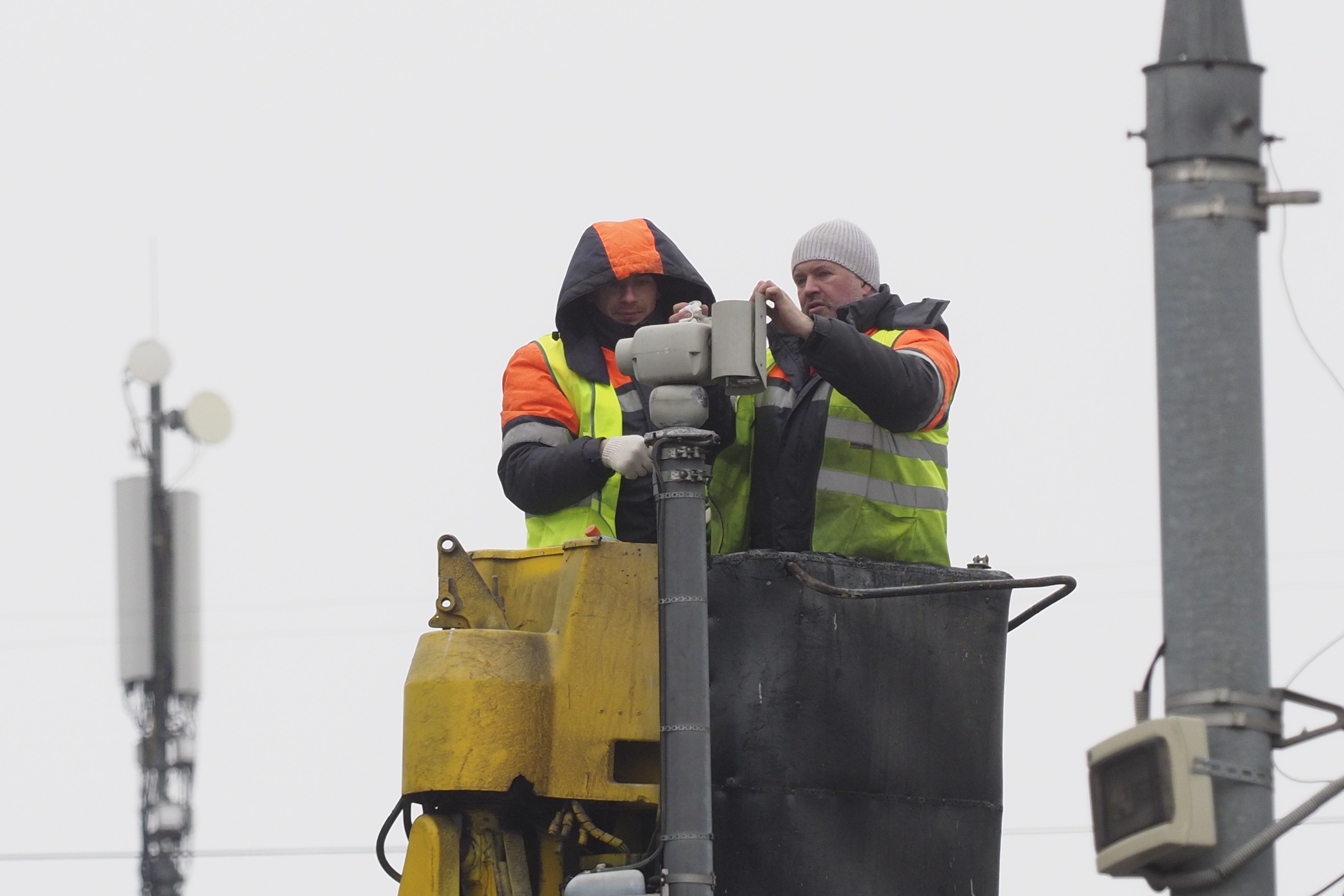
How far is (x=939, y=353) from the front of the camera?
8.11 m

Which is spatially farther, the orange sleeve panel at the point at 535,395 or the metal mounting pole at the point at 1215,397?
the orange sleeve panel at the point at 535,395

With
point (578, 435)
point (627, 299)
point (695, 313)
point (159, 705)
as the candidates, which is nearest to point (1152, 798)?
point (695, 313)

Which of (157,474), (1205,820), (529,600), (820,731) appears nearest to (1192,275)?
(1205,820)

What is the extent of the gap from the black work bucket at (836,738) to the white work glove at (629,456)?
364 mm

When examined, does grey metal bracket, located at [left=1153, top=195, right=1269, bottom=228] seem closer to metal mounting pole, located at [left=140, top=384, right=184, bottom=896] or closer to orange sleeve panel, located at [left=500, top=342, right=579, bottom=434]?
orange sleeve panel, located at [left=500, top=342, right=579, bottom=434]

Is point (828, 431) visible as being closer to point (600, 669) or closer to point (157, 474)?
point (600, 669)

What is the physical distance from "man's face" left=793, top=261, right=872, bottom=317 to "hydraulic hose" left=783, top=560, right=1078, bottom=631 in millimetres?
1229

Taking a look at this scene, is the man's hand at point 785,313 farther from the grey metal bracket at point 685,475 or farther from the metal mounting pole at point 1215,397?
the metal mounting pole at point 1215,397

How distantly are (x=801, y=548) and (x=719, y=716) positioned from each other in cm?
66

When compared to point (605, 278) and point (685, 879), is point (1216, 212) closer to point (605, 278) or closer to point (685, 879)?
point (685, 879)

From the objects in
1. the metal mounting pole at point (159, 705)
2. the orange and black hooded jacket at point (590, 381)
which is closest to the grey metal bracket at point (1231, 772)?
the orange and black hooded jacket at point (590, 381)

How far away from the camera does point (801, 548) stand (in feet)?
26.1

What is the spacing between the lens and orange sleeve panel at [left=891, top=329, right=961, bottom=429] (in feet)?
26.4

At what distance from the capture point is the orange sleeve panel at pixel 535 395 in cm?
816
